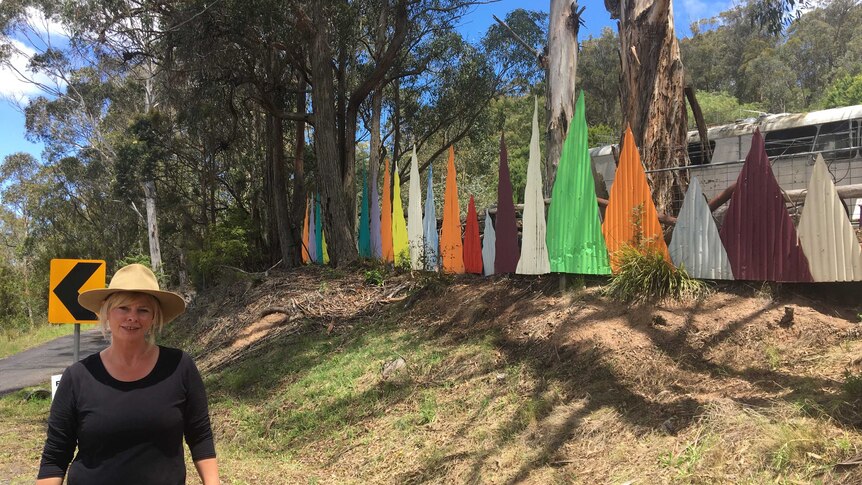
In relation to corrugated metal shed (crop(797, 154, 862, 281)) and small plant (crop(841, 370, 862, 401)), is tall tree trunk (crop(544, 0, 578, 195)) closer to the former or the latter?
corrugated metal shed (crop(797, 154, 862, 281))

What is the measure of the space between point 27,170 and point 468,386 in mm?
49887

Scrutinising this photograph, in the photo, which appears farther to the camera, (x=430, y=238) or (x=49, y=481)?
(x=430, y=238)

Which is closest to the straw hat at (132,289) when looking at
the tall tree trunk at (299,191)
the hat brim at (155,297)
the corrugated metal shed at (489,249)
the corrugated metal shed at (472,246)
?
the hat brim at (155,297)

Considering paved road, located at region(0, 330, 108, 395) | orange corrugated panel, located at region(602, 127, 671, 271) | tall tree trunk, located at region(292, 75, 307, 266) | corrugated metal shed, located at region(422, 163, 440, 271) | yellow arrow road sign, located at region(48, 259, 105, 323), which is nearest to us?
yellow arrow road sign, located at region(48, 259, 105, 323)

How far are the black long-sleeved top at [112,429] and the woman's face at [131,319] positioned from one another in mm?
143

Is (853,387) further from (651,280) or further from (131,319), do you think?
(131,319)

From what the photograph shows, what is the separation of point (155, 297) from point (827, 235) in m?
5.49

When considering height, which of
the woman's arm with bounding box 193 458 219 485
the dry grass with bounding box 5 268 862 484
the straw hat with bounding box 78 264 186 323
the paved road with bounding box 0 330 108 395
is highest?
the straw hat with bounding box 78 264 186 323

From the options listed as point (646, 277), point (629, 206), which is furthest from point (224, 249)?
point (646, 277)

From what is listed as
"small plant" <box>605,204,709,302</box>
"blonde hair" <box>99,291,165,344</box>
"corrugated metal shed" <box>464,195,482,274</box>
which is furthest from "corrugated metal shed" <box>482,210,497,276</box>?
"blonde hair" <box>99,291,165,344</box>

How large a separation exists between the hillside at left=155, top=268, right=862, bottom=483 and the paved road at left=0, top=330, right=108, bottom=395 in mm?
6602

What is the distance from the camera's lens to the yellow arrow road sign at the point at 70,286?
6008 millimetres

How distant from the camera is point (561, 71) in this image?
10.1 meters

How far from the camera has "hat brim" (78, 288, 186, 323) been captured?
269cm
